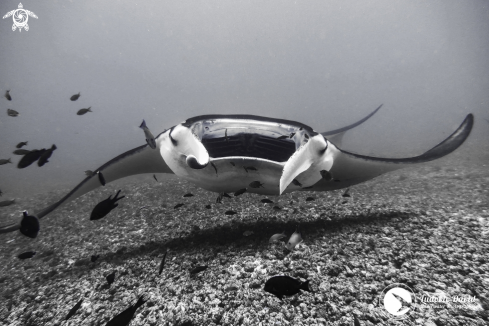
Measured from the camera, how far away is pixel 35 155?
2.65 meters

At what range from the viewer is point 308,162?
6.92 ft

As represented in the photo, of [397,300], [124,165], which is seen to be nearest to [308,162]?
[397,300]

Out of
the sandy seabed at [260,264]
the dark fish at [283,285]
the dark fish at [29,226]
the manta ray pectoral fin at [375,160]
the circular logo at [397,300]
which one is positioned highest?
the manta ray pectoral fin at [375,160]

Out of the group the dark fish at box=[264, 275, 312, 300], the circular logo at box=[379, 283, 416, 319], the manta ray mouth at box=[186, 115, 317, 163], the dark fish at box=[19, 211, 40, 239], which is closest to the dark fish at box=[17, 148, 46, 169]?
the dark fish at box=[19, 211, 40, 239]

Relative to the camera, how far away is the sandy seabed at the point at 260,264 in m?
1.64

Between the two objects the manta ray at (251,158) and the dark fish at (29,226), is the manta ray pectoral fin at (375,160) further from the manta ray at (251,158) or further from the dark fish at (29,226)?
the dark fish at (29,226)

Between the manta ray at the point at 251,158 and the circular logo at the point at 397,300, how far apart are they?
3.67 feet

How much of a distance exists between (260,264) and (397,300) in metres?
1.22

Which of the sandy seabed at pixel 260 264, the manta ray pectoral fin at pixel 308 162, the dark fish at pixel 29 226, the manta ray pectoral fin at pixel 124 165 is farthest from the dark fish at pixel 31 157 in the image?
the manta ray pectoral fin at pixel 308 162

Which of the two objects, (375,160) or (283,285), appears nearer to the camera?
(283,285)

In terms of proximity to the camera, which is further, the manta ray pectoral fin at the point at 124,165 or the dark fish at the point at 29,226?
the manta ray pectoral fin at the point at 124,165

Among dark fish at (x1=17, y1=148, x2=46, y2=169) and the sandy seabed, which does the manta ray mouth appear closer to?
the sandy seabed

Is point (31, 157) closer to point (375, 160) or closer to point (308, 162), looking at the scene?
point (308, 162)

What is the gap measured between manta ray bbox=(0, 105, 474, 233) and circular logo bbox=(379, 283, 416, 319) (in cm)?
112
